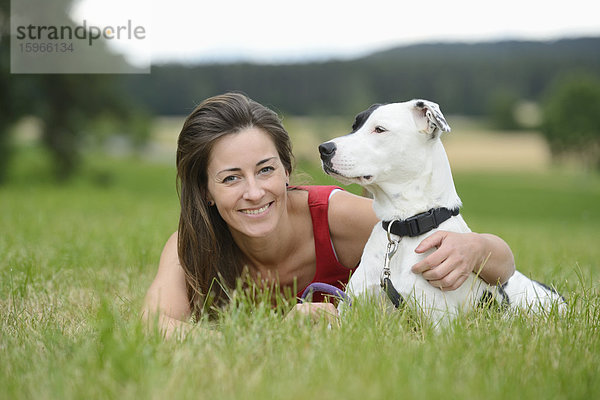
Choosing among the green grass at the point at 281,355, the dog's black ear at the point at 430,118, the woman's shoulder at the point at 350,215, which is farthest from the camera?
the woman's shoulder at the point at 350,215

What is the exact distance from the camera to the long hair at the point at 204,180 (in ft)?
11.7

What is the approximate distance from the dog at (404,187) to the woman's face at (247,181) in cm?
59

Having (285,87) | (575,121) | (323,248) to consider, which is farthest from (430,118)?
(285,87)

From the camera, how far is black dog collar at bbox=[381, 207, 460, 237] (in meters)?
→ 2.92

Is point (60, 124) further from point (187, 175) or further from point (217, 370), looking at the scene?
point (217, 370)

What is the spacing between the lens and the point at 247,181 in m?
3.41

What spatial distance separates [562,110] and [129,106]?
37084 millimetres

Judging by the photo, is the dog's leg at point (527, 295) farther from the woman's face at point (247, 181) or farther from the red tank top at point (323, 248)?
the woman's face at point (247, 181)

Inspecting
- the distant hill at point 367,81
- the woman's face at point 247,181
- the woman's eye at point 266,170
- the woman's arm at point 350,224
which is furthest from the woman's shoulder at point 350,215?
the distant hill at point 367,81

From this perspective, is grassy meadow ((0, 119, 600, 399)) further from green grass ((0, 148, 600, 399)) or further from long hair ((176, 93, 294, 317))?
long hair ((176, 93, 294, 317))

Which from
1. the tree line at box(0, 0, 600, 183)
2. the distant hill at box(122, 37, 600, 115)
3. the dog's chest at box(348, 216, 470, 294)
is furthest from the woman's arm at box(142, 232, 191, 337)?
the distant hill at box(122, 37, 600, 115)

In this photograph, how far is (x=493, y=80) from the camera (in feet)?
212

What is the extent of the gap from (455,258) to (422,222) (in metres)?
0.26

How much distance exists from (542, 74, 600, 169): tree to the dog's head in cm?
4409
